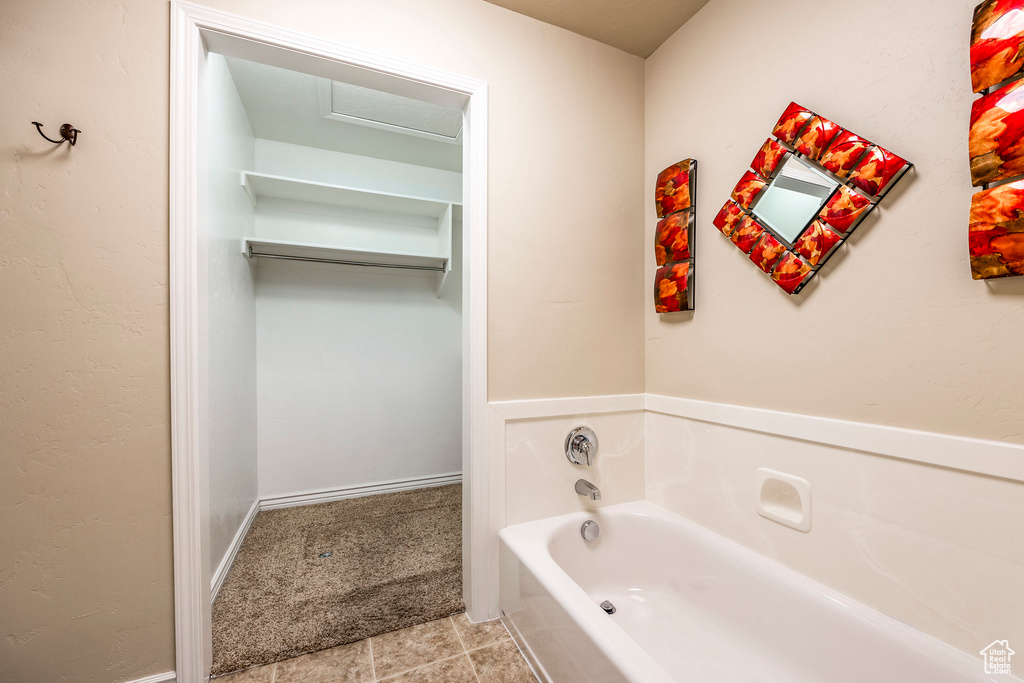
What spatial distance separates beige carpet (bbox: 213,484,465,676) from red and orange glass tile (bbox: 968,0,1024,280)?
1904 mm

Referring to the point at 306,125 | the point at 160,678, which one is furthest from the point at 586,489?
the point at 306,125

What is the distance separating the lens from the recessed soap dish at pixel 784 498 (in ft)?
4.03

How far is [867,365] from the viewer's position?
1.10 metres

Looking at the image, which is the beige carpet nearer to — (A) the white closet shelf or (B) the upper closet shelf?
(A) the white closet shelf

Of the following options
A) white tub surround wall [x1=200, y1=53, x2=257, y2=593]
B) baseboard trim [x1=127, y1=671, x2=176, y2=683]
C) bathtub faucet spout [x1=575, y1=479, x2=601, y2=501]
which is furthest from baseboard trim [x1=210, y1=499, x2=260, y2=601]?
bathtub faucet spout [x1=575, y1=479, x2=601, y2=501]

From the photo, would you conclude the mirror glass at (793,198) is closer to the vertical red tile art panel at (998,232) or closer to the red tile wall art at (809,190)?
the red tile wall art at (809,190)

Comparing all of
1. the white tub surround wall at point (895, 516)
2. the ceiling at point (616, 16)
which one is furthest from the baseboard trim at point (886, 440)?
the ceiling at point (616, 16)

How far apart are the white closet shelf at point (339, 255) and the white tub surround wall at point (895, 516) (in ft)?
6.45

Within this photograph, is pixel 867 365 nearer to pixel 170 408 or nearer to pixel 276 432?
pixel 170 408

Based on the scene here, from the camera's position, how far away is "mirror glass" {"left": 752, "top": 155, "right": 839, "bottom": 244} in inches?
47.6

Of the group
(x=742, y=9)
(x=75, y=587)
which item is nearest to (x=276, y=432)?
(x=75, y=587)

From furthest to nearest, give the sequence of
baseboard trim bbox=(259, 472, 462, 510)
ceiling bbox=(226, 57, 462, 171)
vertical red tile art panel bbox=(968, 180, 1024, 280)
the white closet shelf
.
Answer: baseboard trim bbox=(259, 472, 462, 510)
the white closet shelf
ceiling bbox=(226, 57, 462, 171)
vertical red tile art panel bbox=(968, 180, 1024, 280)

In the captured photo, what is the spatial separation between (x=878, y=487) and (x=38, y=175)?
236 centimetres

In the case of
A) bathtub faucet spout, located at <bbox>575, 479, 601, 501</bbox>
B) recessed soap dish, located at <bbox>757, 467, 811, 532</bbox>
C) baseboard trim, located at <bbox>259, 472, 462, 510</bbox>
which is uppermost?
recessed soap dish, located at <bbox>757, 467, 811, 532</bbox>
